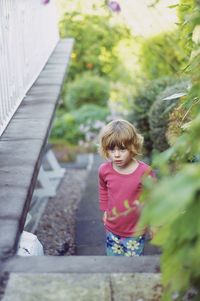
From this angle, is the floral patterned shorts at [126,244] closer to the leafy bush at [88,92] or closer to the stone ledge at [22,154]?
the stone ledge at [22,154]

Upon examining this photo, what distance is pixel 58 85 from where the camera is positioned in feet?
20.3

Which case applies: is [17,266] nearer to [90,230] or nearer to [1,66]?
[1,66]

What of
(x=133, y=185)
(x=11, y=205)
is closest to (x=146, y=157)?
(x=133, y=185)

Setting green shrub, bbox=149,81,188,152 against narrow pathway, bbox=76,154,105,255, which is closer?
narrow pathway, bbox=76,154,105,255

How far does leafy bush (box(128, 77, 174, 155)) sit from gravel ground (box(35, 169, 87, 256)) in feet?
3.88

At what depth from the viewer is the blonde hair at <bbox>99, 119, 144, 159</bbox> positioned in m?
3.50

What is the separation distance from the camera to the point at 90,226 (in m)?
5.73

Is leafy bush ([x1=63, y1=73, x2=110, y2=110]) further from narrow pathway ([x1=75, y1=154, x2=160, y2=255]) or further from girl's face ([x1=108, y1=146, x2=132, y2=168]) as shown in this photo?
girl's face ([x1=108, y1=146, x2=132, y2=168])

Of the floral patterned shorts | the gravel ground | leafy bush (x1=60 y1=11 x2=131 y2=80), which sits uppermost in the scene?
the floral patterned shorts

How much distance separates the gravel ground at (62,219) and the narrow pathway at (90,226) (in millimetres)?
99

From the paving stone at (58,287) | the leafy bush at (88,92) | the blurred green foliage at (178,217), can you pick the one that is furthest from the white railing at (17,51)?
the leafy bush at (88,92)

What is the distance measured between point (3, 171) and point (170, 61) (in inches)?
219

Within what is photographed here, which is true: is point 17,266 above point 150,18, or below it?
above

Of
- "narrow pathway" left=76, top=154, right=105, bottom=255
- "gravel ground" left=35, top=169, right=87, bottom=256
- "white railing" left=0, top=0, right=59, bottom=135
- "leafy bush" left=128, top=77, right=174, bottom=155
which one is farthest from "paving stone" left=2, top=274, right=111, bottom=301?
"leafy bush" left=128, top=77, right=174, bottom=155
